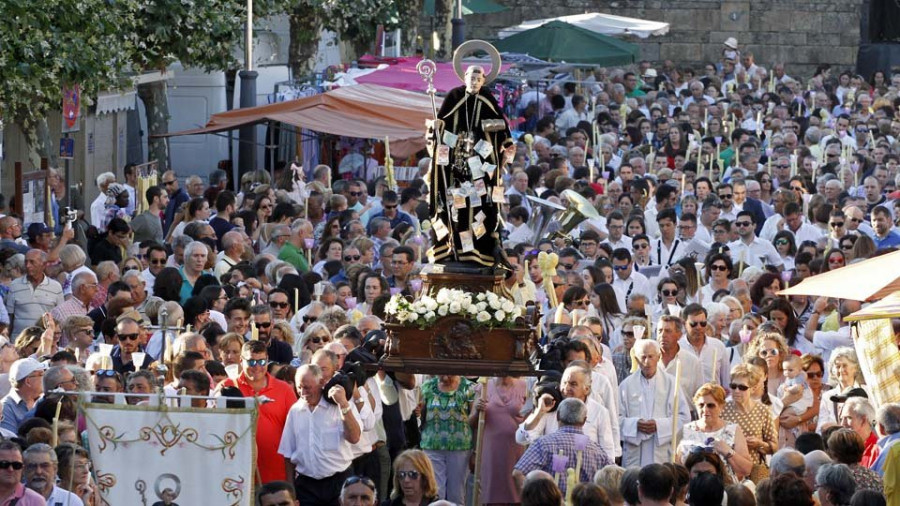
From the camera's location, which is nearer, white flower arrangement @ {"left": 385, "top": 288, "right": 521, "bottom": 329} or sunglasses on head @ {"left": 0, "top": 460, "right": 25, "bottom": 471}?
sunglasses on head @ {"left": 0, "top": 460, "right": 25, "bottom": 471}

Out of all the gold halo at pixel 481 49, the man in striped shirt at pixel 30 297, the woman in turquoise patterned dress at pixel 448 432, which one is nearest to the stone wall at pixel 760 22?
the man in striped shirt at pixel 30 297

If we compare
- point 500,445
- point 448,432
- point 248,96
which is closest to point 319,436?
point 448,432

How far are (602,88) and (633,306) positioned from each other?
74.2 feet

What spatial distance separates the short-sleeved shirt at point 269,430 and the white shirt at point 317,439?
0.55ft

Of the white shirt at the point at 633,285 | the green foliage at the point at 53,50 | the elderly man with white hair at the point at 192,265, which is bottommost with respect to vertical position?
the white shirt at the point at 633,285

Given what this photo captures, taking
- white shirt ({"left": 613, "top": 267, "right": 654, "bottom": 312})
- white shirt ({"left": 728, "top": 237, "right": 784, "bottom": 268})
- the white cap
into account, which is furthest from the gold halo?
white shirt ({"left": 728, "top": 237, "right": 784, "bottom": 268})

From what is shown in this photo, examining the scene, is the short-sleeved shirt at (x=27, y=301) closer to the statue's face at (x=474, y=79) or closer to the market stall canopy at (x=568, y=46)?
the statue's face at (x=474, y=79)

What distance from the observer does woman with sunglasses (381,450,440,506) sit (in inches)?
449

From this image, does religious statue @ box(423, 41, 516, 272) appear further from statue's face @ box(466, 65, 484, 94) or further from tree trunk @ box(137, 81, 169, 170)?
tree trunk @ box(137, 81, 169, 170)

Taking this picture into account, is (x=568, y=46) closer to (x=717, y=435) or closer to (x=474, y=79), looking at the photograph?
(x=474, y=79)

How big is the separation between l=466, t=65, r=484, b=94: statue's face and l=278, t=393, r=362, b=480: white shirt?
2.05m

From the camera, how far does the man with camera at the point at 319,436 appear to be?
41.1ft

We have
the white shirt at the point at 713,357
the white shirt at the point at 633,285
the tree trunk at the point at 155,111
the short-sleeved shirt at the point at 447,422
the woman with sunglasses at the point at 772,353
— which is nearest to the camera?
the short-sleeved shirt at the point at 447,422

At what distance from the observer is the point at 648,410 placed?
1343cm
